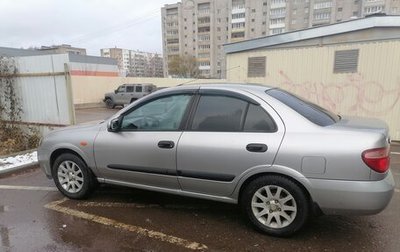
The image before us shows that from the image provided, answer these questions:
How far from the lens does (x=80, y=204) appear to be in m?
4.24

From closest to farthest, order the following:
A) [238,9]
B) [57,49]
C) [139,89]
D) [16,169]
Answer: [16,169]
[139,89]
[57,49]
[238,9]

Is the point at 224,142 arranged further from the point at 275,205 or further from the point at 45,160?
the point at 45,160

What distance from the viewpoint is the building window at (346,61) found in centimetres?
872

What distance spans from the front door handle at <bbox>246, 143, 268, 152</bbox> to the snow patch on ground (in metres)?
4.95

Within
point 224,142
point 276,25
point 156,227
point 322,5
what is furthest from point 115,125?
point 276,25

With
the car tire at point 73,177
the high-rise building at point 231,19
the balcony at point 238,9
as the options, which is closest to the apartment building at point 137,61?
the high-rise building at point 231,19

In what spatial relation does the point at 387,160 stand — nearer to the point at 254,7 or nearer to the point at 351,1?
the point at 351,1

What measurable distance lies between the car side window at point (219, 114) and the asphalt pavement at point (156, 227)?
3.82 ft

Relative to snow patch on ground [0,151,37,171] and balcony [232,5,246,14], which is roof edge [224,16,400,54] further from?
balcony [232,5,246,14]

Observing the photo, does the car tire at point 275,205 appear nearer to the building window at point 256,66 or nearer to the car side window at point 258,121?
the car side window at point 258,121

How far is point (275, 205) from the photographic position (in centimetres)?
321

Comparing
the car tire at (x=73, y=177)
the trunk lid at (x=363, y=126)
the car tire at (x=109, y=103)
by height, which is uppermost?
the trunk lid at (x=363, y=126)

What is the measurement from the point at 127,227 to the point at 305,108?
2.45 m

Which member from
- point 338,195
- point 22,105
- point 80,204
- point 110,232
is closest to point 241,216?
point 338,195
